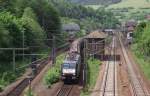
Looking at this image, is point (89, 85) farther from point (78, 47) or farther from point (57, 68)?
point (78, 47)

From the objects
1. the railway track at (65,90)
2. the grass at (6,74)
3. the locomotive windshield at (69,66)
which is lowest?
the railway track at (65,90)

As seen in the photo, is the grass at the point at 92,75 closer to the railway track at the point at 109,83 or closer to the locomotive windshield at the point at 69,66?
the railway track at the point at 109,83

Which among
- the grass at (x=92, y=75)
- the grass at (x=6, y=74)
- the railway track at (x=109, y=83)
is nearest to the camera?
the railway track at (x=109, y=83)

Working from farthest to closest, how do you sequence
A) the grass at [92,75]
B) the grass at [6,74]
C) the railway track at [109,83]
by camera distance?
the grass at [6,74], the grass at [92,75], the railway track at [109,83]

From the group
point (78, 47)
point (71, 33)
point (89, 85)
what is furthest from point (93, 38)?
point (71, 33)

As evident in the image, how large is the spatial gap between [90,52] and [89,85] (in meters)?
32.0

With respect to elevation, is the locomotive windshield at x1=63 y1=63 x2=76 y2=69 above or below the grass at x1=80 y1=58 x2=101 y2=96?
above

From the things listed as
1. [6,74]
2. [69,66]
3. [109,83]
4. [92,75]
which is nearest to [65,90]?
[69,66]

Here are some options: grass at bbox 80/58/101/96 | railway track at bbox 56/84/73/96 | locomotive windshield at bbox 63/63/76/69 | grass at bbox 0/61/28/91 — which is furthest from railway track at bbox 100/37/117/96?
grass at bbox 0/61/28/91

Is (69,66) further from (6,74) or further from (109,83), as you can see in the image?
(6,74)

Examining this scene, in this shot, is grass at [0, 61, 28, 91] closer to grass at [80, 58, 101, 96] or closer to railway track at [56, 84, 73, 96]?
railway track at [56, 84, 73, 96]

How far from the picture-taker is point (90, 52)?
92125mm

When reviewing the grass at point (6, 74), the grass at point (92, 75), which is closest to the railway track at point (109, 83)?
the grass at point (92, 75)

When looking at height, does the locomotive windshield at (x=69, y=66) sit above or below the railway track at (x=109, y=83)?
above
